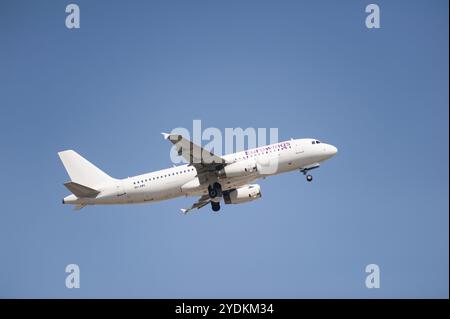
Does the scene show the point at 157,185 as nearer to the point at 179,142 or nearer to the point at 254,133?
the point at 179,142

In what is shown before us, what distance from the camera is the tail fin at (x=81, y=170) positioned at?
60531 millimetres

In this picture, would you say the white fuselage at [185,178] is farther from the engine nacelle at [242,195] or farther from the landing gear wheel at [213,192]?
the engine nacelle at [242,195]

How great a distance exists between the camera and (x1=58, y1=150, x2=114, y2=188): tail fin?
60531mm

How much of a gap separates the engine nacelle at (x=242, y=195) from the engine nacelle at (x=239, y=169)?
6.27m

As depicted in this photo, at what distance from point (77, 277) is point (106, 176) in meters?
9.84

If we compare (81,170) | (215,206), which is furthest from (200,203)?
(81,170)

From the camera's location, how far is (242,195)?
65.1 metres

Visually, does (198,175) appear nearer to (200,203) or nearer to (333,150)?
(200,203)

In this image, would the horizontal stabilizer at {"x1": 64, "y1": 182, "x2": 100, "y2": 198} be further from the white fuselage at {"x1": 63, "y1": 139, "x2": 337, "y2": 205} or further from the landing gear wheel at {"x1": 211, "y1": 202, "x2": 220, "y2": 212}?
the landing gear wheel at {"x1": 211, "y1": 202, "x2": 220, "y2": 212}

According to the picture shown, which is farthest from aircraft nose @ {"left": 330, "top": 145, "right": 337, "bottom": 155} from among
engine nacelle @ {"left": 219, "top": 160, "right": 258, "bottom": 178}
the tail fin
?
the tail fin

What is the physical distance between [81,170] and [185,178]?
10415mm

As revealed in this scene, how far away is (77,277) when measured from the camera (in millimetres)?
57562
